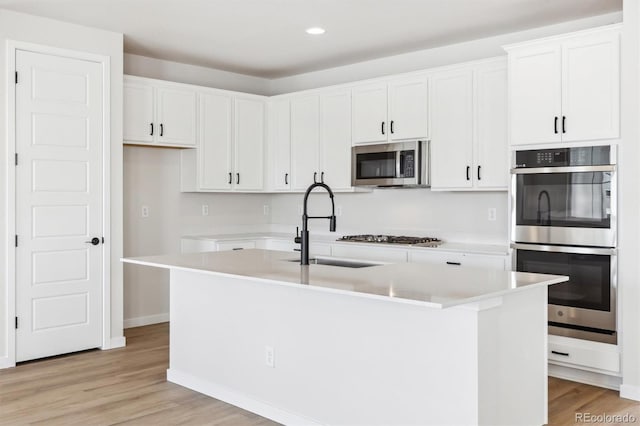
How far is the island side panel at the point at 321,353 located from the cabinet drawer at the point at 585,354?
1.79m

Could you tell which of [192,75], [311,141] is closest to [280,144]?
[311,141]

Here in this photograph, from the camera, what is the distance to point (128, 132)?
5.23m

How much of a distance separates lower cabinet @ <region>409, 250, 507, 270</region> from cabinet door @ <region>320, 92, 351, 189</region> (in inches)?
45.3

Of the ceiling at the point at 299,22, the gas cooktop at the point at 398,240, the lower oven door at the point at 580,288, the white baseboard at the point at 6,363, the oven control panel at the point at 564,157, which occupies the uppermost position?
the ceiling at the point at 299,22

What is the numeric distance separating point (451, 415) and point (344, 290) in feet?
2.41

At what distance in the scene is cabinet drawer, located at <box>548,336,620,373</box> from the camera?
386 cm

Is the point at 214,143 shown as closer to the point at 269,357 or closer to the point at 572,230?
the point at 269,357

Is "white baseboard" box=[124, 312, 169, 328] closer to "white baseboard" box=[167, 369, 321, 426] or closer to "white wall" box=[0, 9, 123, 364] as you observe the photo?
"white wall" box=[0, 9, 123, 364]

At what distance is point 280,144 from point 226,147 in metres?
0.58

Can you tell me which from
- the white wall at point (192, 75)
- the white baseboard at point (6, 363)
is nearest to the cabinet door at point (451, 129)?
the white wall at point (192, 75)

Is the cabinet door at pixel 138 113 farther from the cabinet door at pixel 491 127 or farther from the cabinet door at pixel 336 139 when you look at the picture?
the cabinet door at pixel 491 127

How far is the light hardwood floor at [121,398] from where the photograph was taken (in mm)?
3359

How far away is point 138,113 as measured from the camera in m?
5.30

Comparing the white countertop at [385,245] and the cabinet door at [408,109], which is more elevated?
the cabinet door at [408,109]
